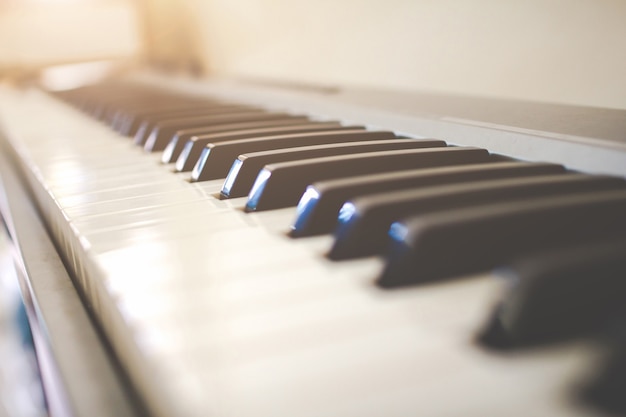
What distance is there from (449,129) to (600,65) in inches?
7.6

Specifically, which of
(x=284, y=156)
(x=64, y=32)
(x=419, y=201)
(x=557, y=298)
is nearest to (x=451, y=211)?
(x=419, y=201)

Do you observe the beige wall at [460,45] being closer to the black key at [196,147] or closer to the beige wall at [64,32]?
the black key at [196,147]

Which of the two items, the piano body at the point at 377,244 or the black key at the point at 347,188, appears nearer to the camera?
the piano body at the point at 377,244

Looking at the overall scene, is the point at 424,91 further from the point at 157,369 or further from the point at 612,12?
the point at 157,369

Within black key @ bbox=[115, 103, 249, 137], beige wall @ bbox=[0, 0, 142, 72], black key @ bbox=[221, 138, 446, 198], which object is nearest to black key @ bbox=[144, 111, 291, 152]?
black key @ bbox=[115, 103, 249, 137]

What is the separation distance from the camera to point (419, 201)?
51 cm

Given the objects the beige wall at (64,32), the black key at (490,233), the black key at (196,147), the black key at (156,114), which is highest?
the black key at (490,233)

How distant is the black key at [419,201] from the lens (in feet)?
1.63

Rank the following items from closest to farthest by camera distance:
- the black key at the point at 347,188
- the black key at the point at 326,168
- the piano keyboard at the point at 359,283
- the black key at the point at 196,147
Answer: the piano keyboard at the point at 359,283 → the black key at the point at 347,188 → the black key at the point at 326,168 → the black key at the point at 196,147

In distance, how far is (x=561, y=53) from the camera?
0.85 metres

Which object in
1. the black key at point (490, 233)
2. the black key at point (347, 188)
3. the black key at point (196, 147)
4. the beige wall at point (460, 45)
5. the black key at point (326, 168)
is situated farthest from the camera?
the black key at point (196, 147)

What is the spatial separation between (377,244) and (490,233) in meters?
0.09

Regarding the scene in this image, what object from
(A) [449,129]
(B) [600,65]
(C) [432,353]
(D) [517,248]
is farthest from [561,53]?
(C) [432,353]

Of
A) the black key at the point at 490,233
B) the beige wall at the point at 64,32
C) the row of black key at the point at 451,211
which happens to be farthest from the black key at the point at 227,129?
the beige wall at the point at 64,32
